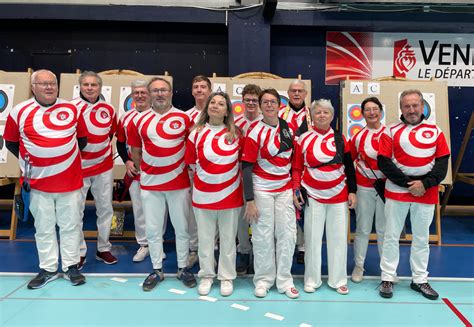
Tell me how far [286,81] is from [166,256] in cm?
232

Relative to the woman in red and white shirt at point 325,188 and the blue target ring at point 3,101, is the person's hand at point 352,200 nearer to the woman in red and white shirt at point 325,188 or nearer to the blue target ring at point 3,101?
the woman in red and white shirt at point 325,188

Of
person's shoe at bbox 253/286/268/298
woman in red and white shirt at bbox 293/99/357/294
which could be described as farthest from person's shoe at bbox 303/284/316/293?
person's shoe at bbox 253/286/268/298

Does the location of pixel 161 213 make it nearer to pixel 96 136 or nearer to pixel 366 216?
pixel 96 136

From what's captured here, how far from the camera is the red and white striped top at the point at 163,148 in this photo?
306cm

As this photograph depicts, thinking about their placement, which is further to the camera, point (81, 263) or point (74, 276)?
point (81, 263)

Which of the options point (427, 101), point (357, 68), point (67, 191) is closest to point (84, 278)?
point (67, 191)

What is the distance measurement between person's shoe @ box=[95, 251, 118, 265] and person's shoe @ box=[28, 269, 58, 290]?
1.62 ft

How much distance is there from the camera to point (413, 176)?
2943mm

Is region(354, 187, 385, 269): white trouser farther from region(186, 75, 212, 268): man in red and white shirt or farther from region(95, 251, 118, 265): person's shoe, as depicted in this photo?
region(95, 251, 118, 265): person's shoe

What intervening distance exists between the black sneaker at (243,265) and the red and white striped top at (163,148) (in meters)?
0.88

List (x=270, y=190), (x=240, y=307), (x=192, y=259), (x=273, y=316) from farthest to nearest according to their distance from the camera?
1. (x=192, y=259)
2. (x=270, y=190)
3. (x=240, y=307)
4. (x=273, y=316)

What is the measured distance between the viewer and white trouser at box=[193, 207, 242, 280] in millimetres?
2967

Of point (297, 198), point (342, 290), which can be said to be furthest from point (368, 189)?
point (342, 290)

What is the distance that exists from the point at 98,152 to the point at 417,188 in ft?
8.45
